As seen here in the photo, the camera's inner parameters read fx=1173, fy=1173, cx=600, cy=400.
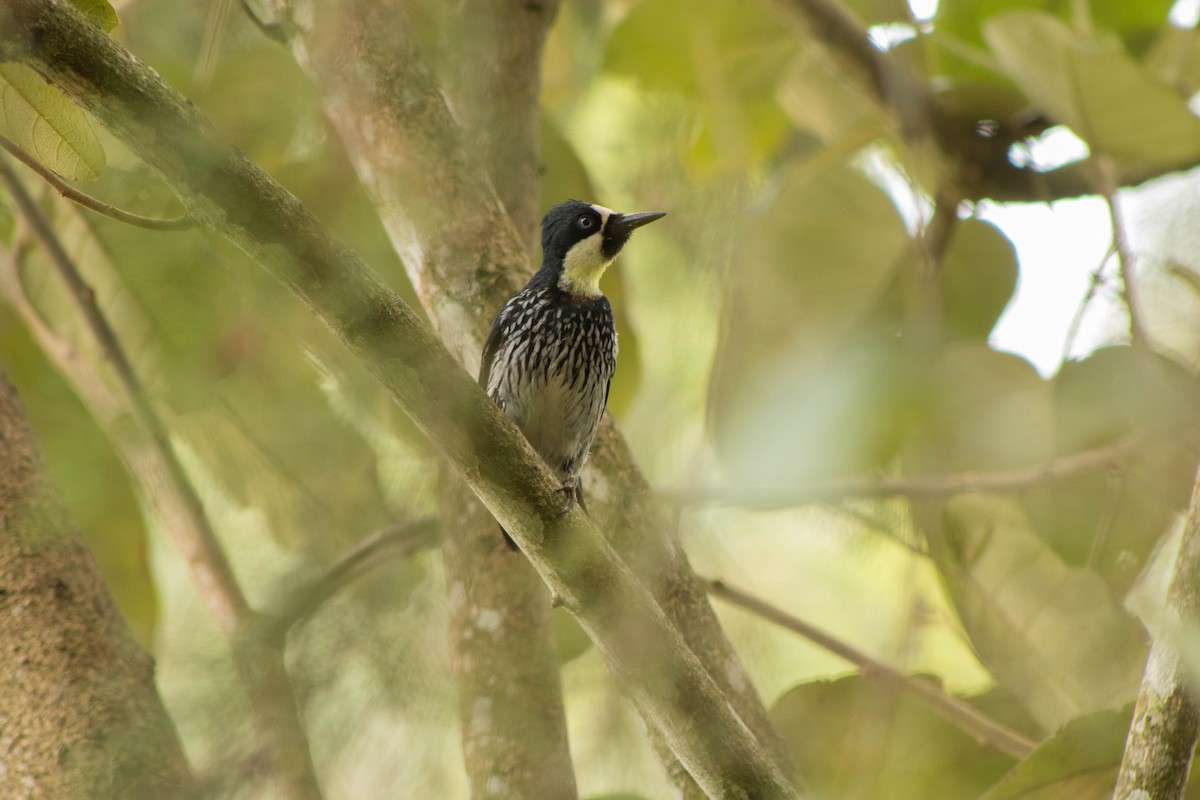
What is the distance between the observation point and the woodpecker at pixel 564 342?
309 centimetres

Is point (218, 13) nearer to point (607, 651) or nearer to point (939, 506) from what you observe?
point (607, 651)

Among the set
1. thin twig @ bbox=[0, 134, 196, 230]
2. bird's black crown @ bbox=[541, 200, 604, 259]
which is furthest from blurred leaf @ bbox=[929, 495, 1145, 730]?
thin twig @ bbox=[0, 134, 196, 230]

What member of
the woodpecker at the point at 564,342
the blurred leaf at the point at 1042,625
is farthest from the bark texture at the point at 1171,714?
the woodpecker at the point at 564,342

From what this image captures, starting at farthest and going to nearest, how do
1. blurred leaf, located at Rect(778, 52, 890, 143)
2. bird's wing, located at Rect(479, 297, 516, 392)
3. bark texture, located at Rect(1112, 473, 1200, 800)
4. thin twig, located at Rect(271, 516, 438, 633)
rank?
blurred leaf, located at Rect(778, 52, 890, 143)
bird's wing, located at Rect(479, 297, 516, 392)
bark texture, located at Rect(1112, 473, 1200, 800)
thin twig, located at Rect(271, 516, 438, 633)

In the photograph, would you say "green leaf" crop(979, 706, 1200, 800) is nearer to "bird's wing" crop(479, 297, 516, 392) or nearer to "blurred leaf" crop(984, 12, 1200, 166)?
"bird's wing" crop(479, 297, 516, 392)

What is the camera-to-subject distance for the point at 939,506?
3416 millimetres

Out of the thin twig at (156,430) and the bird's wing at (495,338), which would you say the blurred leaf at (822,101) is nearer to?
the bird's wing at (495,338)

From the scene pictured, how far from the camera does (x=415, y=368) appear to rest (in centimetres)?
173

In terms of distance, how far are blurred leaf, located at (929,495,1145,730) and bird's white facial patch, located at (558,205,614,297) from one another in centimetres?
120

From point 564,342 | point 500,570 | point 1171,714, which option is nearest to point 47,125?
point 500,570

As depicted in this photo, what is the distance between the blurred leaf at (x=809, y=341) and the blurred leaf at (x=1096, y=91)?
618 millimetres

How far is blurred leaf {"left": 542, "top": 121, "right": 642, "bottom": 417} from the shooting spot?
143 inches

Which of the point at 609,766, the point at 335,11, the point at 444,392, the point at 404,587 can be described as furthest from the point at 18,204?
the point at 609,766

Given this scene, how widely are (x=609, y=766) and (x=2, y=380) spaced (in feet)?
7.09
